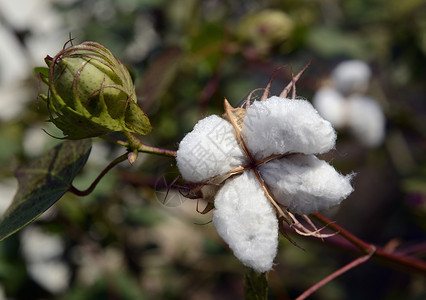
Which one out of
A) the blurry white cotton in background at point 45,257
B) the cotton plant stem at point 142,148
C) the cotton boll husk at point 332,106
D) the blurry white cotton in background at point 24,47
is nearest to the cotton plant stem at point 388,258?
the cotton plant stem at point 142,148

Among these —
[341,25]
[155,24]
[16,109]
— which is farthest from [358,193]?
[16,109]

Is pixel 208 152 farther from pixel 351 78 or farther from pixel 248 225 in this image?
pixel 351 78

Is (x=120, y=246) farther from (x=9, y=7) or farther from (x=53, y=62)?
(x=9, y=7)

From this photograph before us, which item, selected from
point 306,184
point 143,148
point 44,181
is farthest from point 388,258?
point 44,181

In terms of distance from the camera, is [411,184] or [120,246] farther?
[120,246]

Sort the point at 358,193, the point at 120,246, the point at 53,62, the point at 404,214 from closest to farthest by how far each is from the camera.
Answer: the point at 53,62 → the point at 120,246 → the point at 404,214 → the point at 358,193

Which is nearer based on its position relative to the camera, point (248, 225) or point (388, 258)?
point (248, 225)
